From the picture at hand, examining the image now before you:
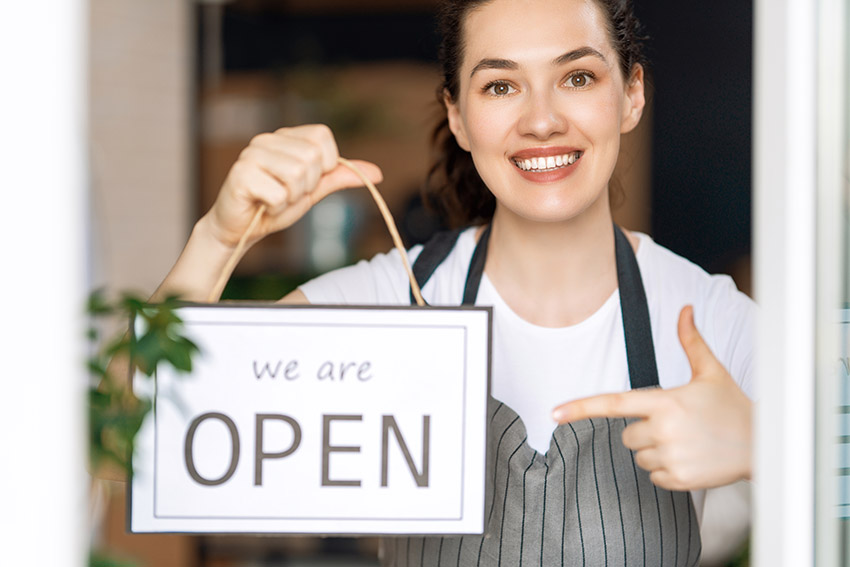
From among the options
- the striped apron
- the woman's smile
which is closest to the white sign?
the striped apron

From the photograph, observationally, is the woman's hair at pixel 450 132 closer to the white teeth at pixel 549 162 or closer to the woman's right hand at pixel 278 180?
the white teeth at pixel 549 162

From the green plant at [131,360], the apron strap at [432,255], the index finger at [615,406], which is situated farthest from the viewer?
the apron strap at [432,255]

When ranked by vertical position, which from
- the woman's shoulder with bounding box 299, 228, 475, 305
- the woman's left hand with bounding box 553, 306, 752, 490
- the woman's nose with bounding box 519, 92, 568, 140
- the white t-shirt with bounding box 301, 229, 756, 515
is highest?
the woman's nose with bounding box 519, 92, 568, 140

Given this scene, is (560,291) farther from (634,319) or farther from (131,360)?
(131,360)

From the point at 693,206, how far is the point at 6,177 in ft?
11.7

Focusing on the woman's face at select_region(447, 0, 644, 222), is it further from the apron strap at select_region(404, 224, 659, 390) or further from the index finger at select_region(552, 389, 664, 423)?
the index finger at select_region(552, 389, 664, 423)

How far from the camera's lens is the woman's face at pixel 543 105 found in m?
1.12

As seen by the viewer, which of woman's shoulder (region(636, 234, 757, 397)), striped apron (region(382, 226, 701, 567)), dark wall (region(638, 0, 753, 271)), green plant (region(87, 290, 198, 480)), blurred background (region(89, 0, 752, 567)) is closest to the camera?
green plant (region(87, 290, 198, 480))

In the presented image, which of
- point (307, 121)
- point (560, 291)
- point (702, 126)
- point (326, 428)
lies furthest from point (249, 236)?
point (307, 121)

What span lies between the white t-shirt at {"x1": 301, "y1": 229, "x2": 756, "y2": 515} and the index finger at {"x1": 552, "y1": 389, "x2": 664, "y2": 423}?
30 cm

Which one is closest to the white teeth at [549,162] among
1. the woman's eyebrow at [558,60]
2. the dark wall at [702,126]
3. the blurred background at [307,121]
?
the woman's eyebrow at [558,60]

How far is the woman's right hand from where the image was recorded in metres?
1.01

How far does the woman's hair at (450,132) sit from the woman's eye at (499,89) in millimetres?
105

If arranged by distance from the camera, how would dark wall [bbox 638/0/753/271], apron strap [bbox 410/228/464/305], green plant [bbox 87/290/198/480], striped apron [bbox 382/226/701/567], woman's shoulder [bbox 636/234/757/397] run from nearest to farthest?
1. green plant [bbox 87/290/198/480]
2. striped apron [bbox 382/226/701/567]
3. woman's shoulder [bbox 636/234/757/397]
4. apron strap [bbox 410/228/464/305]
5. dark wall [bbox 638/0/753/271]
